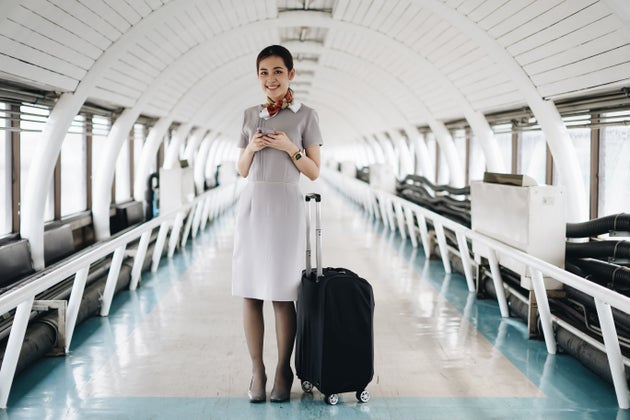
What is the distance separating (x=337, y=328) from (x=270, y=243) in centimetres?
60

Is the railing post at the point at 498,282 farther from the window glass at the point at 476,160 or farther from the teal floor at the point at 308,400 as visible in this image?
the window glass at the point at 476,160

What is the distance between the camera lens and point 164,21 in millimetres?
7488

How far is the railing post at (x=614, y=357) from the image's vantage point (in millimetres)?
3578

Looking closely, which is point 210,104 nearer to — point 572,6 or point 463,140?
point 463,140

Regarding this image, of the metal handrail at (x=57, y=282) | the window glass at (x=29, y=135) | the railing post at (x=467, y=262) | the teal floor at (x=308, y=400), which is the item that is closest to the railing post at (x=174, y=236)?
the metal handrail at (x=57, y=282)

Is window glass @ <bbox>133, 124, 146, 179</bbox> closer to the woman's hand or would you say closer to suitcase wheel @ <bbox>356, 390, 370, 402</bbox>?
the woman's hand

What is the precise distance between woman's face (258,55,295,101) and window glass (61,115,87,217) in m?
5.47

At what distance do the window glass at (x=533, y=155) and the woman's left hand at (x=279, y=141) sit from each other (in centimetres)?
611

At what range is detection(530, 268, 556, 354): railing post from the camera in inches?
185

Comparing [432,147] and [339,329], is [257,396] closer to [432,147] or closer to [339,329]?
[339,329]

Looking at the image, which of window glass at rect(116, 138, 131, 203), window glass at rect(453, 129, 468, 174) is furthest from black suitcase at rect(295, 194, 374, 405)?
window glass at rect(453, 129, 468, 174)

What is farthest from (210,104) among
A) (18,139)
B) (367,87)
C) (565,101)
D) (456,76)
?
(565,101)

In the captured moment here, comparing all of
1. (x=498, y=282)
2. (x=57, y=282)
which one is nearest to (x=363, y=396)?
(x=57, y=282)

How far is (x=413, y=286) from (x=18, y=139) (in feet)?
15.6
